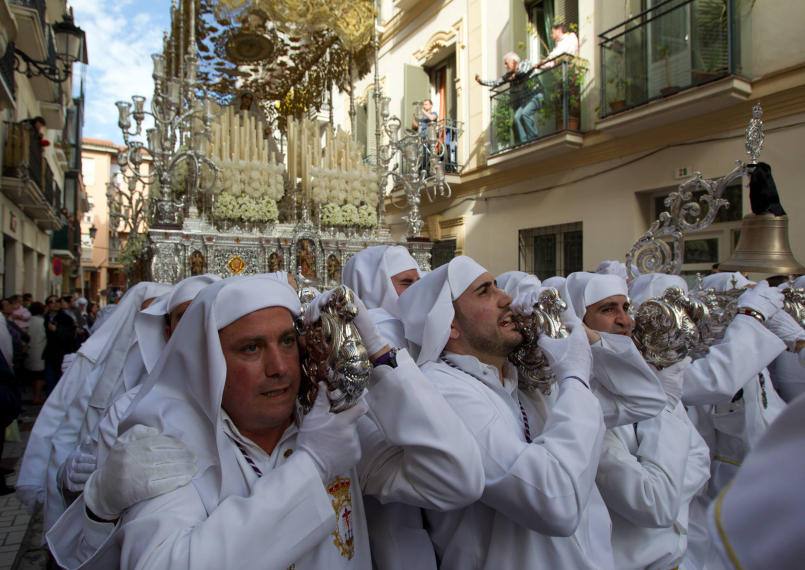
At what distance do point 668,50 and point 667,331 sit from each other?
8.45 m

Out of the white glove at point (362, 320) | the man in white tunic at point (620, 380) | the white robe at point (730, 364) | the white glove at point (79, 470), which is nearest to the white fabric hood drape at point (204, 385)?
the white glove at point (362, 320)

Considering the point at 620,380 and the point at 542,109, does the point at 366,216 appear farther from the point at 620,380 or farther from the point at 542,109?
the point at 620,380

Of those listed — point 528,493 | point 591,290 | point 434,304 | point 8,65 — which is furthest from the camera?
point 8,65

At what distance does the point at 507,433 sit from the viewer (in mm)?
1903

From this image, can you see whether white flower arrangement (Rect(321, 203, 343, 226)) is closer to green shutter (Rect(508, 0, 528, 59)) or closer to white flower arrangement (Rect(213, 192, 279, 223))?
white flower arrangement (Rect(213, 192, 279, 223))

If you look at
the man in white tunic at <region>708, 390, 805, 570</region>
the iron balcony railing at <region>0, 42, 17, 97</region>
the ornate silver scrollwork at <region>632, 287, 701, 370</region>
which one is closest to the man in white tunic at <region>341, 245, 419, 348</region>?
the ornate silver scrollwork at <region>632, 287, 701, 370</region>

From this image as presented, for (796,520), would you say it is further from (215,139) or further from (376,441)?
(215,139)

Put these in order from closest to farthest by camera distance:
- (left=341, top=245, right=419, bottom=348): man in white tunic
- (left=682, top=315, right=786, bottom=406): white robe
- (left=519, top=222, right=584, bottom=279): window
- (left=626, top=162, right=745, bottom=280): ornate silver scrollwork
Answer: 1. (left=682, top=315, right=786, bottom=406): white robe
2. (left=341, top=245, right=419, bottom=348): man in white tunic
3. (left=626, top=162, right=745, bottom=280): ornate silver scrollwork
4. (left=519, top=222, right=584, bottom=279): window

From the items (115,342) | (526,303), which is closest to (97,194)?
(115,342)

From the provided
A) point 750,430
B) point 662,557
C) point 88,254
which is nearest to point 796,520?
point 662,557

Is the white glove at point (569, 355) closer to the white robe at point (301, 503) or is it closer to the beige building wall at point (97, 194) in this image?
the white robe at point (301, 503)

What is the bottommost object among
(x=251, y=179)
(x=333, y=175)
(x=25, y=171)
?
(x=251, y=179)

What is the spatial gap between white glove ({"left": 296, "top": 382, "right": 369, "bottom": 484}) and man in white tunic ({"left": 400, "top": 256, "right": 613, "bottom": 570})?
47cm

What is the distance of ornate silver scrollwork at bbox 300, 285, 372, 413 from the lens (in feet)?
5.22
